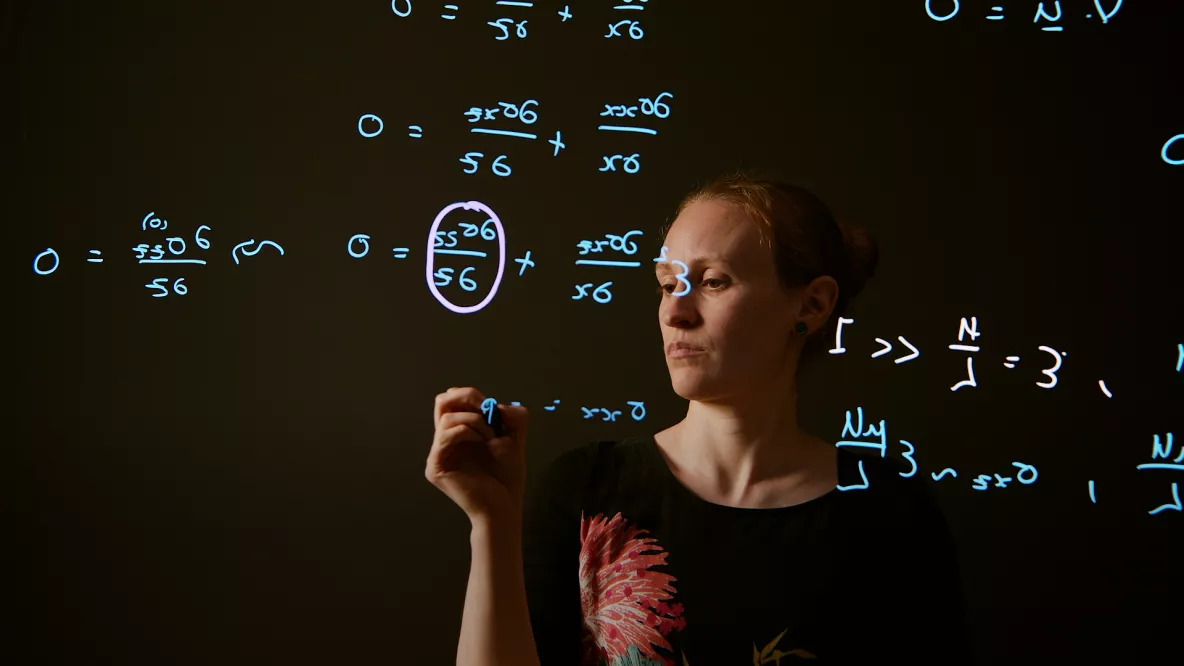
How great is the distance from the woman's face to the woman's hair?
0.02 m

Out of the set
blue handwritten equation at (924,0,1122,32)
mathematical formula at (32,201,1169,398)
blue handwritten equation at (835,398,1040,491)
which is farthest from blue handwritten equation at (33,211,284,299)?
blue handwritten equation at (924,0,1122,32)

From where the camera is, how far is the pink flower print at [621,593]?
1130 mm

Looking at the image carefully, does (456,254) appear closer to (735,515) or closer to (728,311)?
(728,311)

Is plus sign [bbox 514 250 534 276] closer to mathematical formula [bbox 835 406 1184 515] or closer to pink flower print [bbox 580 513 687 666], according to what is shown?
pink flower print [bbox 580 513 687 666]

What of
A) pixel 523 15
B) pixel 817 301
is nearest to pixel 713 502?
pixel 817 301

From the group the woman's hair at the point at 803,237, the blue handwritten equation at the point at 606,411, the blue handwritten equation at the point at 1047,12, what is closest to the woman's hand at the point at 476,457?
the blue handwritten equation at the point at 606,411

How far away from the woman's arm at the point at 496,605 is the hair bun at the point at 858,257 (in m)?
0.60

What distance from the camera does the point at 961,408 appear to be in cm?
129

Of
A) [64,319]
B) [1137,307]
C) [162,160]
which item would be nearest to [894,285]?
[1137,307]

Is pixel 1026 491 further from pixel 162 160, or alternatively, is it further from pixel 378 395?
pixel 162 160

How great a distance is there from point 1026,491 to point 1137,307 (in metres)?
0.32

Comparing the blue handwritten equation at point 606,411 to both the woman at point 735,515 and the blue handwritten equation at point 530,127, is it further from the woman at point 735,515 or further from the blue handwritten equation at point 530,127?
the blue handwritten equation at point 530,127

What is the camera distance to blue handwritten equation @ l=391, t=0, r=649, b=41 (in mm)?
1363

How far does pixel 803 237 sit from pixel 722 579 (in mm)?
482
